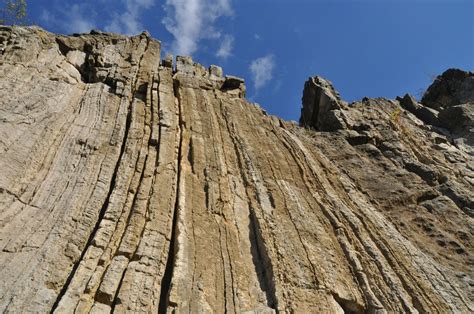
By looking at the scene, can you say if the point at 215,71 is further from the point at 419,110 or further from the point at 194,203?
the point at 419,110

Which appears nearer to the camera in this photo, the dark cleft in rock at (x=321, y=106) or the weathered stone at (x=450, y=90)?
the dark cleft in rock at (x=321, y=106)

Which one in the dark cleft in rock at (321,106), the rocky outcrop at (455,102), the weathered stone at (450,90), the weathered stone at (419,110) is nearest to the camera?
the dark cleft in rock at (321,106)

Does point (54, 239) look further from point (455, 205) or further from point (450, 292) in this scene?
point (455, 205)

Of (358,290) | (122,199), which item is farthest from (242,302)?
(122,199)

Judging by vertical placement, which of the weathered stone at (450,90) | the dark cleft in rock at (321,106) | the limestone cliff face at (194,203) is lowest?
the limestone cliff face at (194,203)

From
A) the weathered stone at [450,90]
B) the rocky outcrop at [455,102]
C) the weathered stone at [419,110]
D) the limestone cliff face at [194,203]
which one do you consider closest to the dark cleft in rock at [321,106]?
the limestone cliff face at [194,203]

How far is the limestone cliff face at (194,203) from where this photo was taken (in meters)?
10.2

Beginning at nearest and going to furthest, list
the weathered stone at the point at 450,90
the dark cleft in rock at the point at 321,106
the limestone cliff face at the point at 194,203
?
1. the limestone cliff face at the point at 194,203
2. the dark cleft in rock at the point at 321,106
3. the weathered stone at the point at 450,90

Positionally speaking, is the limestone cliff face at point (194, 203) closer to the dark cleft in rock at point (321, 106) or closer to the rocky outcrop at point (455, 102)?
the dark cleft in rock at point (321, 106)

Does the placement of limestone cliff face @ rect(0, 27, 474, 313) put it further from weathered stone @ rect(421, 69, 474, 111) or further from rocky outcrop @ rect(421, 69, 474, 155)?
weathered stone @ rect(421, 69, 474, 111)

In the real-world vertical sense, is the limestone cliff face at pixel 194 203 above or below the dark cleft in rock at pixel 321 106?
below

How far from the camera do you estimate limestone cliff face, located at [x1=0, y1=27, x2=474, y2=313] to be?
1022 cm

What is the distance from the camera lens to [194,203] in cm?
1335

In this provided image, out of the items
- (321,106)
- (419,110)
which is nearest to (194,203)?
(321,106)
